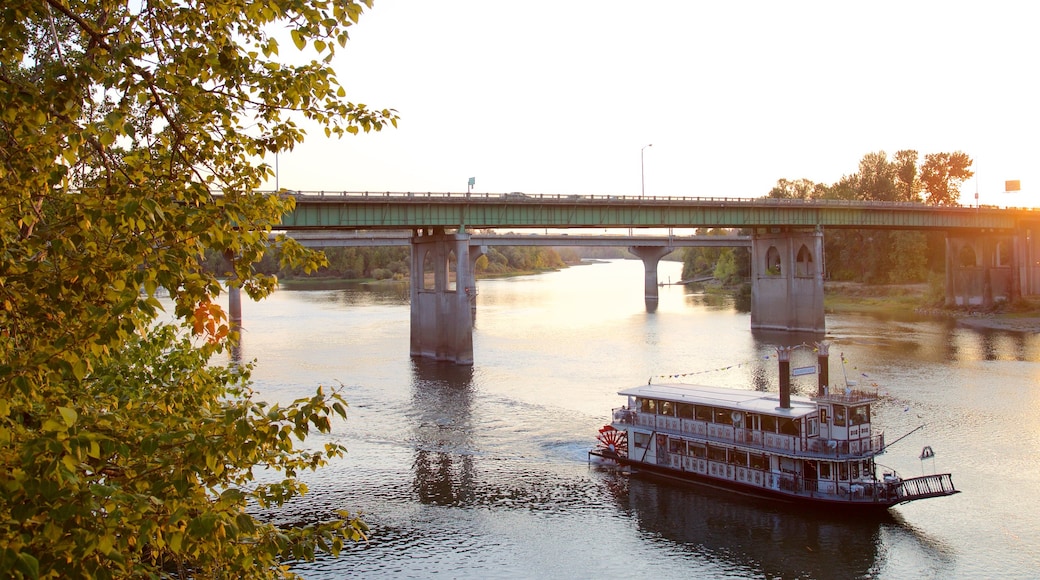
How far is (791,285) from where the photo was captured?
105 meters

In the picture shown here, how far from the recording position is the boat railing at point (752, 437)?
36.8 m

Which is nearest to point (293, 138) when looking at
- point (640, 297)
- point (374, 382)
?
point (374, 382)

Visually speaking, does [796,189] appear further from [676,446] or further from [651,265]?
[676,446]

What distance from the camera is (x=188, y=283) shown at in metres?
9.82

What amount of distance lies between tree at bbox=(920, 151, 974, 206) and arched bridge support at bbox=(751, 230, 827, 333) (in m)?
81.3

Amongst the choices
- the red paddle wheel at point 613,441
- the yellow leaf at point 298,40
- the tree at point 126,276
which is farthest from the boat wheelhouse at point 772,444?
the yellow leaf at point 298,40

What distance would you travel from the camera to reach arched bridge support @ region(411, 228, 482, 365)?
77.2m

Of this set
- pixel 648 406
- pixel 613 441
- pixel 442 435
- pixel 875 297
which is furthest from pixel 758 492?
pixel 875 297

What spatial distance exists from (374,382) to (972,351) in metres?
54.4

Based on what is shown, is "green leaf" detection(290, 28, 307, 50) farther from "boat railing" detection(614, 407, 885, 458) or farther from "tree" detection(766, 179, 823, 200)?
"tree" detection(766, 179, 823, 200)

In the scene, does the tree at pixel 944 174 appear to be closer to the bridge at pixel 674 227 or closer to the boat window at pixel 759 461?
the bridge at pixel 674 227

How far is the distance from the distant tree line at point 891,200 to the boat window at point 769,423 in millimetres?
121497

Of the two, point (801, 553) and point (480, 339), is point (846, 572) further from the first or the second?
point (480, 339)

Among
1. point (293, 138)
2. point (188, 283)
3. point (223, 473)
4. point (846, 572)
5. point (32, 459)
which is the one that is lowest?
point (846, 572)
